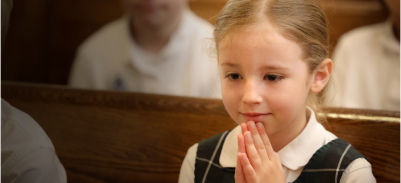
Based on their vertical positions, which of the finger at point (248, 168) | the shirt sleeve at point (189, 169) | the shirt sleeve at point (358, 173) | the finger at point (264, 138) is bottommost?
the shirt sleeve at point (189, 169)

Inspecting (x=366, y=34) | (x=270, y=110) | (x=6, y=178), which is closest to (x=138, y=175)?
(x=6, y=178)

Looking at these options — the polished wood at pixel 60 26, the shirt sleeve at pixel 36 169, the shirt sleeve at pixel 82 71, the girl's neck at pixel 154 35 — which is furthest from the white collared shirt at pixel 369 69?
the shirt sleeve at pixel 36 169

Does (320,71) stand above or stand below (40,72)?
Answer: above

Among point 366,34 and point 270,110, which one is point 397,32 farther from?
point 270,110

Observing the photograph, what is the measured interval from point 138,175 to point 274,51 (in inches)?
23.9

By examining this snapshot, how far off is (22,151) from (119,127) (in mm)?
380

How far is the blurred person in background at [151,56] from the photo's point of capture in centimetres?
198

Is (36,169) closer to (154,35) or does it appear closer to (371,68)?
(154,35)

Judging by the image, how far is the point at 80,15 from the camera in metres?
2.40

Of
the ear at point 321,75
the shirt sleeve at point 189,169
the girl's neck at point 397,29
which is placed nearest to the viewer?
the ear at point 321,75

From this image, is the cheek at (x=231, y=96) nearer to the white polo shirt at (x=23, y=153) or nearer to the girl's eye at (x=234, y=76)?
the girl's eye at (x=234, y=76)

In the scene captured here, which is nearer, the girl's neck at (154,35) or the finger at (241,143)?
the finger at (241,143)

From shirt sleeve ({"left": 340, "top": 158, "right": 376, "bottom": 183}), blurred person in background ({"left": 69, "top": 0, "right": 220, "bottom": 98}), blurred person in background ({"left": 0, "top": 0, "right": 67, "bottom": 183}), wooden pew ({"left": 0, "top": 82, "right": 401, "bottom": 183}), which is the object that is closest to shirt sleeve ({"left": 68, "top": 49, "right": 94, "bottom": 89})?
→ blurred person in background ({"left": 69, "top": 0, "right": 220, "bottom": 98})

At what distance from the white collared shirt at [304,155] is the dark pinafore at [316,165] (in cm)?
1
